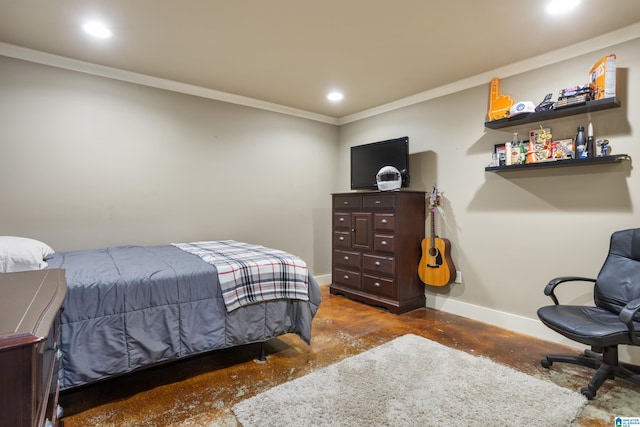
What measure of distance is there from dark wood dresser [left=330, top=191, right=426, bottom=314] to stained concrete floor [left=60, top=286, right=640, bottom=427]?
0.38m

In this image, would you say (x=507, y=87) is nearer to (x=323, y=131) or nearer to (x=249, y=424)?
(x=323, y=131)

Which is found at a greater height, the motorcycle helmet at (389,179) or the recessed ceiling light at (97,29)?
the recessed ceiling light at (97,29)

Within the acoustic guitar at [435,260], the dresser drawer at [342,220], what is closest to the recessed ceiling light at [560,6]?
the acoustic guitar at [435,260]

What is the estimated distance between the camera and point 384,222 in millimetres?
3547

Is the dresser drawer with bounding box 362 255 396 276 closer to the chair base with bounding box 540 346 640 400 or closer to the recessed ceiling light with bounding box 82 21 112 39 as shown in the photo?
the chair base with bounding box 540 346 640 400

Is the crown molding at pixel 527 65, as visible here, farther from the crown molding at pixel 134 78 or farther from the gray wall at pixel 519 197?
the crown molding at pixel 134 78

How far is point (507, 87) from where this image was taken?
3098mm

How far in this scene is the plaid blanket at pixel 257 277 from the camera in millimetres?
2199

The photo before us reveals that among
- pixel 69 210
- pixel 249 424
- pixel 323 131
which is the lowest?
pixel 249 424

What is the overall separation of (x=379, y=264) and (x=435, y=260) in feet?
1.91

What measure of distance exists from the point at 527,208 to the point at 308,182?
103 inches

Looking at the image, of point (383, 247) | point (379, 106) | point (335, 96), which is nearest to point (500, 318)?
point (383, 247)

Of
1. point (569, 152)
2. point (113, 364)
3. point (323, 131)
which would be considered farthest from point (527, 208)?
point (113, 364)

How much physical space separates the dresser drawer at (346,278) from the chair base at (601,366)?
194cm
